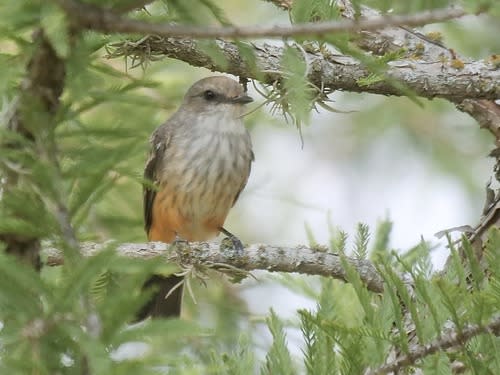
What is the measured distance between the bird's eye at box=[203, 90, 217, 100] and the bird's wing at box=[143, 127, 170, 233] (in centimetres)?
31

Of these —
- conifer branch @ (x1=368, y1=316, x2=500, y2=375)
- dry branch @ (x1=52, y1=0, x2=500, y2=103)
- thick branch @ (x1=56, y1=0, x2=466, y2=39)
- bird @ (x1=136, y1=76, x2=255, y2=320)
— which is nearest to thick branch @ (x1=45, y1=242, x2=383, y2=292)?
dry branch @ (x1=52, y1=0, x2=500, y2=103)

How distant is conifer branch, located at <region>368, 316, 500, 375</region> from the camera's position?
253 centimetres

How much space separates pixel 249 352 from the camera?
3.08 meters

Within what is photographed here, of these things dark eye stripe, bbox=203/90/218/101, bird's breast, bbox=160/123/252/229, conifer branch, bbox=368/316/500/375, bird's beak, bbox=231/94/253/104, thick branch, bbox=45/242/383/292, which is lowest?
conifer branch, bbox=368/316/500/375

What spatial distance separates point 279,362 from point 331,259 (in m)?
0.84

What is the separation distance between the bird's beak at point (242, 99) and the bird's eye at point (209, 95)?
0.13m

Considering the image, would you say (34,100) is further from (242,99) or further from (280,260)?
(242,99)

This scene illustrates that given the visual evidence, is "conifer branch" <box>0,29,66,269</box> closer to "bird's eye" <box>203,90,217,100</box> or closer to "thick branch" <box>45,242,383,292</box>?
"thick branch" <box>45,242,383,292</box>

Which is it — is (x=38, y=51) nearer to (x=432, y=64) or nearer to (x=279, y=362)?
(x=279, y=362)

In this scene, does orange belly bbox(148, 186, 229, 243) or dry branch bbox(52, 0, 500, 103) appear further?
orange belly bbox(148, 186, 229, 243)

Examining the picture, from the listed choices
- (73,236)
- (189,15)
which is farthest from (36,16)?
(73,236)

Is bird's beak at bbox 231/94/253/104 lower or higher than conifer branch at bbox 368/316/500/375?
higher

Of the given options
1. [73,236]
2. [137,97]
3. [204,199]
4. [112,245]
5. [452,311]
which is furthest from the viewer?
[204,199]

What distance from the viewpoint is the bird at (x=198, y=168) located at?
Result: 5.47 meters
